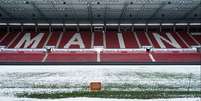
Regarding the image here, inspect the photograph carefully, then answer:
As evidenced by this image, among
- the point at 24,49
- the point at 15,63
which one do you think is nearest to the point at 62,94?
the point at 15,63

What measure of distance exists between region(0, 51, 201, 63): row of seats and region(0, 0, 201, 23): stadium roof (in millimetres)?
5253

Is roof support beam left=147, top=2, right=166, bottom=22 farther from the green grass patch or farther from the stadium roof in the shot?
the green grass patch

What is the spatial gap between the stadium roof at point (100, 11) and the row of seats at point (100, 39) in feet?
6.96

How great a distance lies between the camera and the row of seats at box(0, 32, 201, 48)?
46062 mm

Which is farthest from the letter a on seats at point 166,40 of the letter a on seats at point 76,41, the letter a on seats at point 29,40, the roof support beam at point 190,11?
the letter a on seats at point 29,40

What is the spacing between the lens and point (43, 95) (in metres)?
14.4

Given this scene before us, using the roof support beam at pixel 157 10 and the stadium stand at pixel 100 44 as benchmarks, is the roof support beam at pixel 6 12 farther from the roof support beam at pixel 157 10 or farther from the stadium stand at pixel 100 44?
the roof support beam at pixel 157 10

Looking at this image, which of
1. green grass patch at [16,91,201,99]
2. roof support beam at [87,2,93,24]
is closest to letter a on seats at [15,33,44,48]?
roof support beam at [87,2,93,24]

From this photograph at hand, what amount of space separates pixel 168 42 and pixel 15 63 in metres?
21.0

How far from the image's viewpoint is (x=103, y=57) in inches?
1615

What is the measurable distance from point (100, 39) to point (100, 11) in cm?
581

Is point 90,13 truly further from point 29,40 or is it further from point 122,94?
point 122,94

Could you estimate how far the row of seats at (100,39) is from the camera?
4606cm

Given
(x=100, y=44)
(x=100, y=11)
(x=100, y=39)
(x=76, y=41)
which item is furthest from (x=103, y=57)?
(x=76, y=41)
